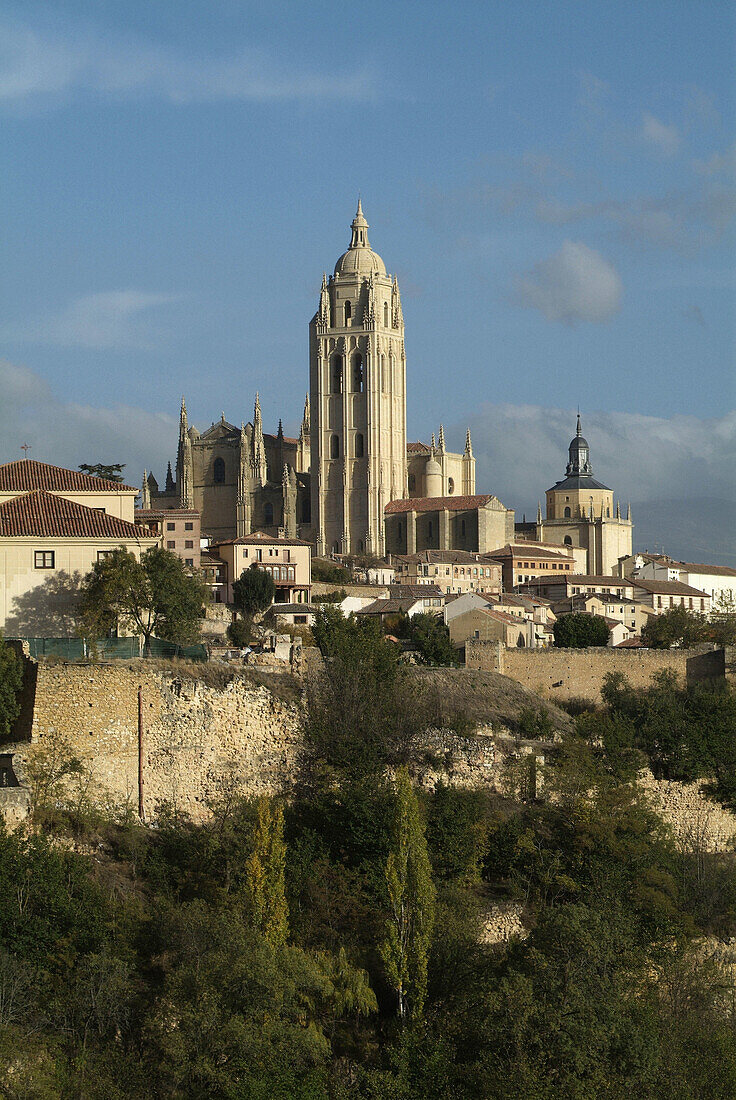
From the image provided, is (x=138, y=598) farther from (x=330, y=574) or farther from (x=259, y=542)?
(x=330, y=574)

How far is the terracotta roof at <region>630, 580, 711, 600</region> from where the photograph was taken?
82875 millimetres

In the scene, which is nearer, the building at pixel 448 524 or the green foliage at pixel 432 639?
the green foliage at pixel 432 639

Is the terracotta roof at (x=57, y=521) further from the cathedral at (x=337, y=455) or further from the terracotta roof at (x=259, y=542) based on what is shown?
the cathedral at (x=337, y=455)

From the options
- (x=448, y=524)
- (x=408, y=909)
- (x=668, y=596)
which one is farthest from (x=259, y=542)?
(x=408, y=909)

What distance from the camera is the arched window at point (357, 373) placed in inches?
4306

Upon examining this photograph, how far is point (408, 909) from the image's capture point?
25.1m

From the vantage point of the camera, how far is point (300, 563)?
74.4 m

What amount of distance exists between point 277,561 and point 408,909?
4877cm

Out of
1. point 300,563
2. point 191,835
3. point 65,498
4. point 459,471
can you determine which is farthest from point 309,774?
point 459,471

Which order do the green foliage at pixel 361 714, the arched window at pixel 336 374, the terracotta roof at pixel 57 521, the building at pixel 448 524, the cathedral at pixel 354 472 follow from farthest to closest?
the arched window at pixel 336 374 → the cathedral at pixel 354 472 → the building at pixel 448 524 → the terracotta roof at pixel 57 521 → the green foliage at pixel 361 714

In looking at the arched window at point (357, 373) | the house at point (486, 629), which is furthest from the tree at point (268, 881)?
the arched window at point (357, 373)

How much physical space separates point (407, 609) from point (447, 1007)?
4242 cm

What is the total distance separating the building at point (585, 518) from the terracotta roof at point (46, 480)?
229 feet

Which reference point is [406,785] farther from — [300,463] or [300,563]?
[300,463]
